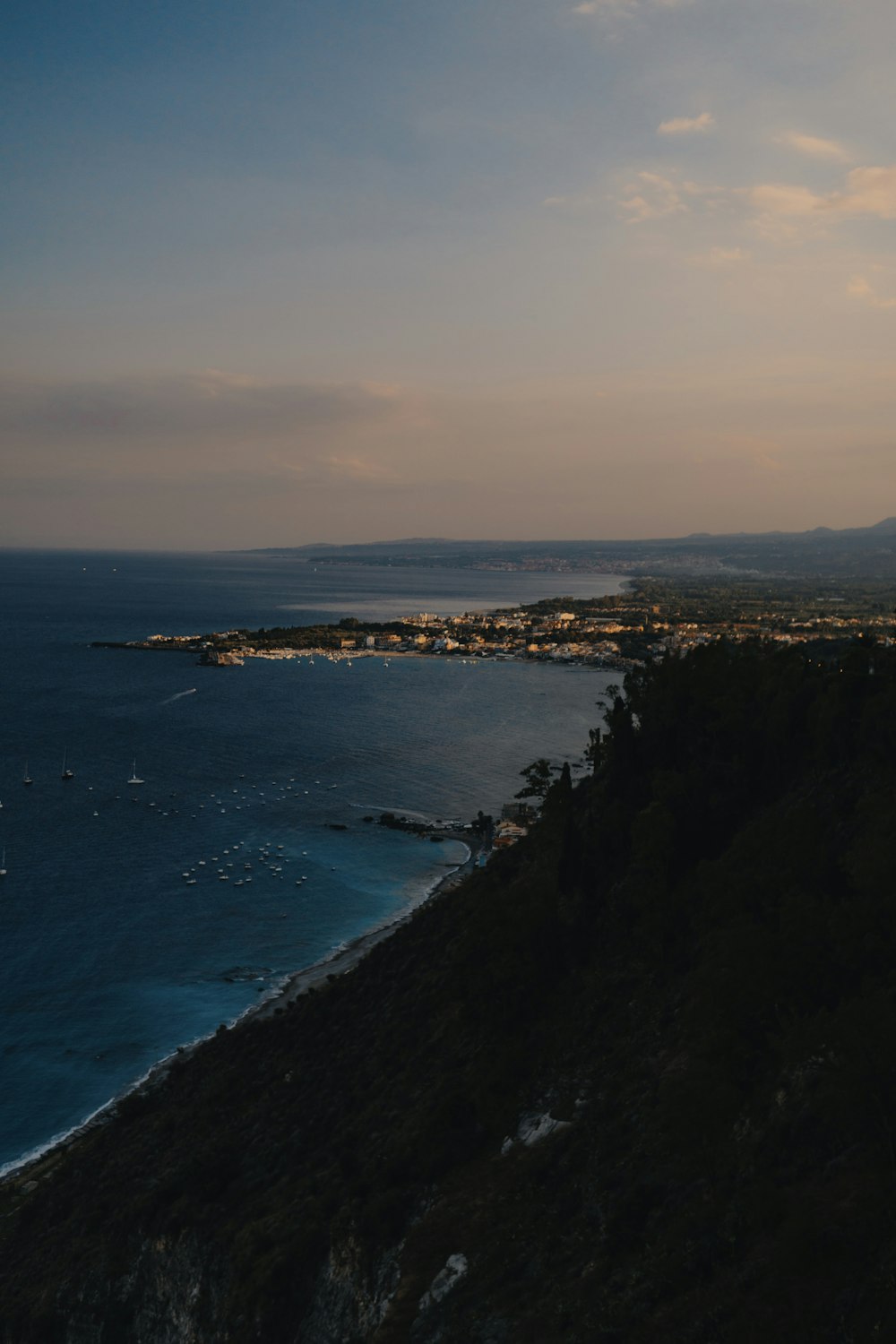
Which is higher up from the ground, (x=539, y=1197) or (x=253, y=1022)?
(x=539, y=1197)

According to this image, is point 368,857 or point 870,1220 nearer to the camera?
point 870,1220

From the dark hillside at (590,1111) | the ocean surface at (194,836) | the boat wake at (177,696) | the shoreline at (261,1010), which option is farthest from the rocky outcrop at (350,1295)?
the boat wake at (177,696)

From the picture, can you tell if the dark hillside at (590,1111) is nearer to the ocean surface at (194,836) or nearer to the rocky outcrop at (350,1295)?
the rocky outcrop at (350,1295)

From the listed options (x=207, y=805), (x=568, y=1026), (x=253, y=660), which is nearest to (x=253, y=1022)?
(x=568, y=1026)

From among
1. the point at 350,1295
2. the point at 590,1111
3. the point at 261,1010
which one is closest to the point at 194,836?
the point at 261,1010

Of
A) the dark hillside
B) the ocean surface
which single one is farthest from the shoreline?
the dark hillside

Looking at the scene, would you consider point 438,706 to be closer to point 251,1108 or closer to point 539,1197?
point 251,1108

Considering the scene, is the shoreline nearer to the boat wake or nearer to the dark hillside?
the dark hillside
